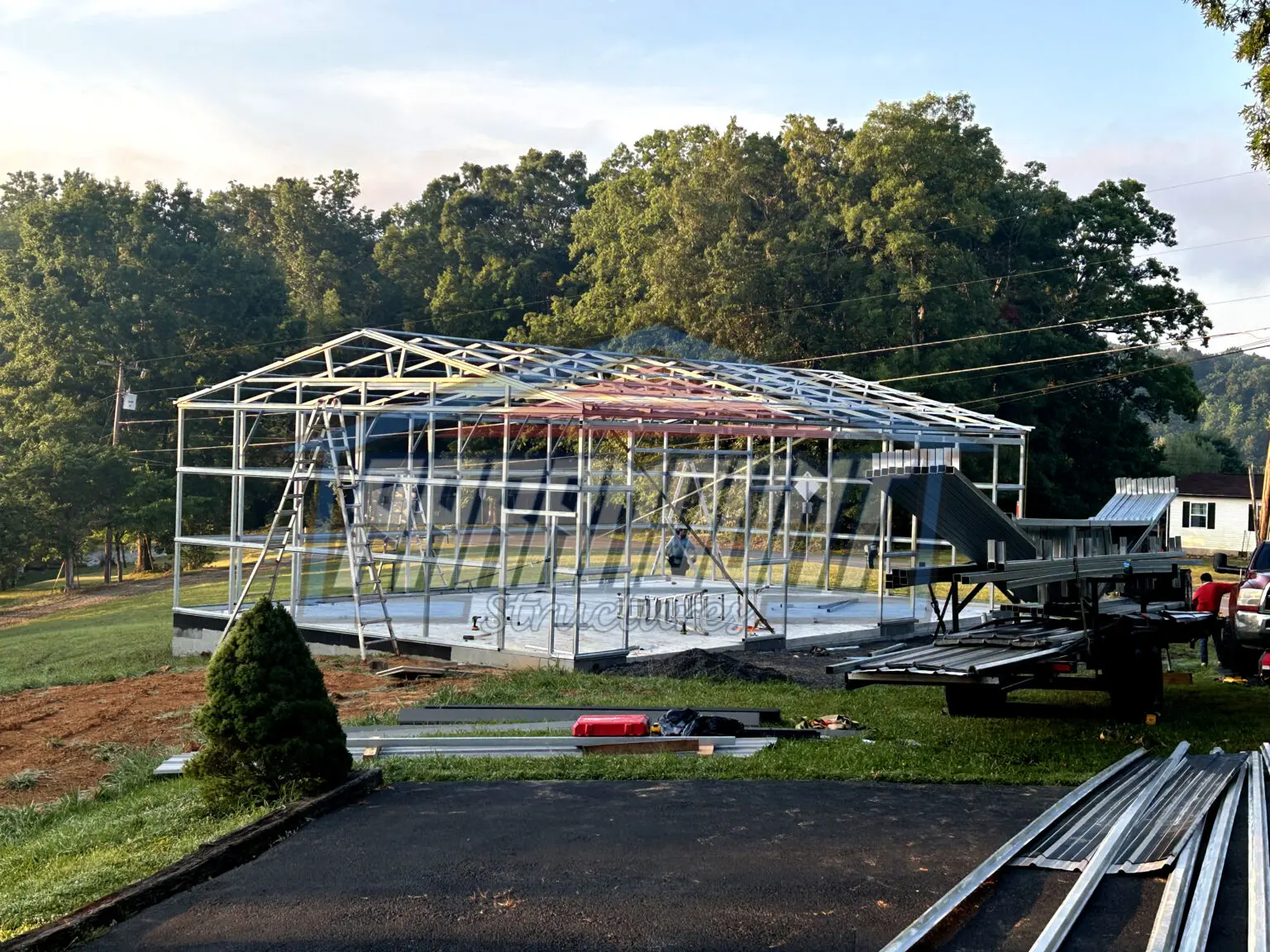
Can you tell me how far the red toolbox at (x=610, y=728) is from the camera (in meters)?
9.95

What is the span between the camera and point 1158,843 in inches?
254

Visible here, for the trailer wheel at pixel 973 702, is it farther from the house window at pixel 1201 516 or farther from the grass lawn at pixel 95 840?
the house window at pixel 1201 516

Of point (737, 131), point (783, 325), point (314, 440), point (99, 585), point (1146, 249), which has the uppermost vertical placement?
point (737, 131)

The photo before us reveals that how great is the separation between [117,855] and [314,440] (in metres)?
10.5

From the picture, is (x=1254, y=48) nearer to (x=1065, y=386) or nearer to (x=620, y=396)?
(x=620, y=396)

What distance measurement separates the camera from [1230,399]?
291ft

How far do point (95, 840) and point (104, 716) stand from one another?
20.2 feet

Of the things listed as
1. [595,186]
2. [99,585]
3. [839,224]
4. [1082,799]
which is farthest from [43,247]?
[1082,799]

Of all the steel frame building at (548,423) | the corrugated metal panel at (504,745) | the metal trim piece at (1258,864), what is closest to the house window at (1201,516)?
the steel frame building at (548,423)

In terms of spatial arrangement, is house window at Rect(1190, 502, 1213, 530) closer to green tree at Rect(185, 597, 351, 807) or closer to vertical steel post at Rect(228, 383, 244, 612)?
vertical steel post at Rect(228, 383, 244, 612)

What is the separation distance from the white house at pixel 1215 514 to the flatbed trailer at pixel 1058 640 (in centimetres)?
3786

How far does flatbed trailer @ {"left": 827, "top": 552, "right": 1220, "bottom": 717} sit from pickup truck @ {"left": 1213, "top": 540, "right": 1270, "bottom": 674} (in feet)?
5.07

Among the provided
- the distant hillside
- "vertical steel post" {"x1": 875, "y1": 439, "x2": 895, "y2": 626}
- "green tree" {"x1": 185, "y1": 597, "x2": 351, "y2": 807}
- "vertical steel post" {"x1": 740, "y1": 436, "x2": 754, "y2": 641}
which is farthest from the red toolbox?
the distant hillside

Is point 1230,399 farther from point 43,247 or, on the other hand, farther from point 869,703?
point 869,703
